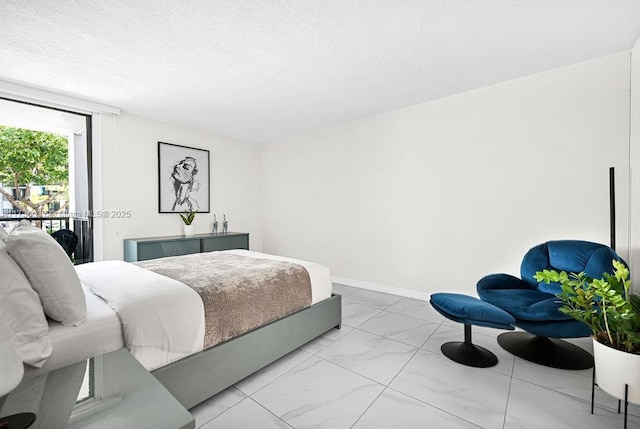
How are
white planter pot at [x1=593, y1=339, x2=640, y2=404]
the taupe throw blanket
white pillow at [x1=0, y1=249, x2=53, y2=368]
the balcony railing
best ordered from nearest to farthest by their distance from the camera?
white pillow at [x1=0, y1=249, x2=53, y2=368] → white planter pot at [x1=593, y1=339, x2=640, y2=404] → the taupe throw blanket → the balcony railing

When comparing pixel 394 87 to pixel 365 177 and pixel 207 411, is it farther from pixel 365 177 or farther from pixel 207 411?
pixel 207 411

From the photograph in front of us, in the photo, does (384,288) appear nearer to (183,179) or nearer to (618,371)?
(618,371)

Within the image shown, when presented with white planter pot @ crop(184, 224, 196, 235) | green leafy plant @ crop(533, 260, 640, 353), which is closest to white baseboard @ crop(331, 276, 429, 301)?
green leafy plant @ crop(533, 260, 640, 353)

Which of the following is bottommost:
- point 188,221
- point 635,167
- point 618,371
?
point 618,371

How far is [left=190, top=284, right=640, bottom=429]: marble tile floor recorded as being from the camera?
5.16 ft

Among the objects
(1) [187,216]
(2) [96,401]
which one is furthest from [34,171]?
(2) [96,401]

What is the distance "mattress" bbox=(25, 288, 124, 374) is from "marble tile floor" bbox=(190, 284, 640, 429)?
651 mm

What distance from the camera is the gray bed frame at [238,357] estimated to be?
5.16 ft

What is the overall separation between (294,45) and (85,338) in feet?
7.64

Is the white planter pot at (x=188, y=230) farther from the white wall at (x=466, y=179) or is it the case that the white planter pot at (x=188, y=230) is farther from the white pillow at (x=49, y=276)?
the white pillow at (x=49, y=276)

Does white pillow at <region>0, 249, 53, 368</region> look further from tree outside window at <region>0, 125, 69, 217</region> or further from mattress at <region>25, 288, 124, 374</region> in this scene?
tree outside window at <region>0, 125, 69, 217</region>

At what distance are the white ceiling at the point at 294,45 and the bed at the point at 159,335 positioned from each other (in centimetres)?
165

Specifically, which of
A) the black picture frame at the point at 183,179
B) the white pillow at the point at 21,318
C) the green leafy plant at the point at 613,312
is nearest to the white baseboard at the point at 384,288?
the green leafy plant at the point at 613,312

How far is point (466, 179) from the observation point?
3.30m
